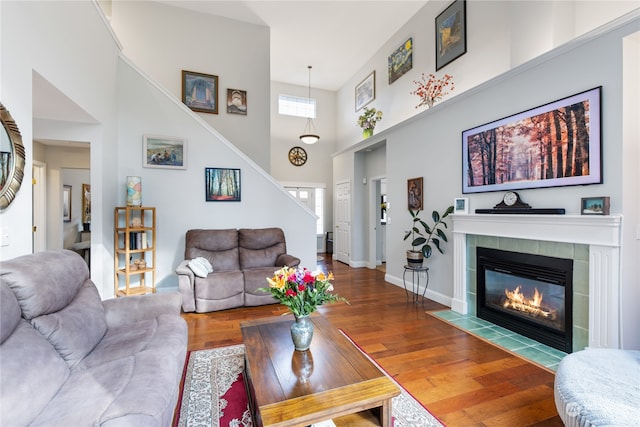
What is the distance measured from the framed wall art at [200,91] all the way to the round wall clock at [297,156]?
2.86m

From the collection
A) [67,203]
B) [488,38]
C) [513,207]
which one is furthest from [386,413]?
Result: [67,203]

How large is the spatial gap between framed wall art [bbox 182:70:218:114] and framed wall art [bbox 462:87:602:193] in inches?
178

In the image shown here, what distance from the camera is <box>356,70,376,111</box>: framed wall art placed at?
21.7ft

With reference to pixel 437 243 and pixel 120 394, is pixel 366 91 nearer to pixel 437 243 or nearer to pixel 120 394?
pixel 437 243

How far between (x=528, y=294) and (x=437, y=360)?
1315 millimetres

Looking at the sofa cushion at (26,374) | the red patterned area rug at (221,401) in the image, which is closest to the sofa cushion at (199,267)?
the red patterned area rug at (221,401)

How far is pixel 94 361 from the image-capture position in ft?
5.37

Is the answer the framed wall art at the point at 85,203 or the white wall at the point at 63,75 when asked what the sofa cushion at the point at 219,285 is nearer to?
the white wall at the point at 63,75

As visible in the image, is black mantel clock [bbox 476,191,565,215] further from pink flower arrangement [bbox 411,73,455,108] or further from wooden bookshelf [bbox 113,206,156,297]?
wooden bookshelf [bbox 113,206,156,297]

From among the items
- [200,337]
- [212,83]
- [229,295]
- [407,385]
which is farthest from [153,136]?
Result: [407,385]

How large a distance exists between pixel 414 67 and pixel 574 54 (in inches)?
120

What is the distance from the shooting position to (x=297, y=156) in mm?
8281

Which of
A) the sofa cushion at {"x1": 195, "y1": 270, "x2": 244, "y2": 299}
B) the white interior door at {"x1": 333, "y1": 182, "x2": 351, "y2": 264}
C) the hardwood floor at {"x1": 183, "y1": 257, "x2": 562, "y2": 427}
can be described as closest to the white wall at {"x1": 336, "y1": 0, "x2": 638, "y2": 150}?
the white interior door at {"x1": 333, "y1": 182, "x2": 351, "y2": 264}

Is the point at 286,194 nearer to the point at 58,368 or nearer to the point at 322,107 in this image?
the point at 58,368
